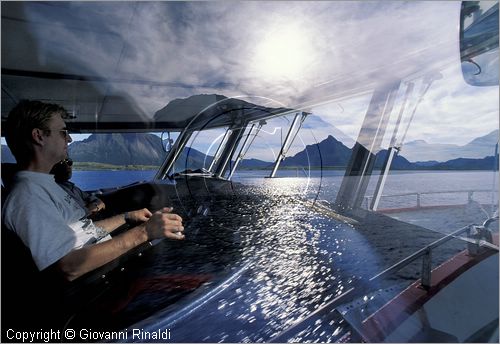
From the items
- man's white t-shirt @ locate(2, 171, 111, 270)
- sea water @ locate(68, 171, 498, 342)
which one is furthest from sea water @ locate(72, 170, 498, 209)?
man's white t-shirt @ locate(2, 171, 111, 270)

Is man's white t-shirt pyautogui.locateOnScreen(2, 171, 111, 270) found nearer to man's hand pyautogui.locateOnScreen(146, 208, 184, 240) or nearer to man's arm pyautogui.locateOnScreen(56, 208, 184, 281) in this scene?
man's arm pyautogui.locateOnScreen(56, 208, 184, 281)

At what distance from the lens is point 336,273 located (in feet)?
3.46

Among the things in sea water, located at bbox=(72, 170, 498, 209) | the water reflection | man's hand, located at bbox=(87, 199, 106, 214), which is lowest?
the water reflection

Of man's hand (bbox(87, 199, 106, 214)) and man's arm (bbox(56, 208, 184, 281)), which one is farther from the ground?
man's hand (bbox(87, 199, 106, 214))

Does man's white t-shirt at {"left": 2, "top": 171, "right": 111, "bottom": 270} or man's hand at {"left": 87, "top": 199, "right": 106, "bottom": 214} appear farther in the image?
man's hand at {"left": 87, "top": 199, "right": 106, "bottom": 214}

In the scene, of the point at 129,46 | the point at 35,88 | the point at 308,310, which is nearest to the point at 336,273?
the point at 308,310

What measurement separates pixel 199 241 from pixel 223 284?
186mm

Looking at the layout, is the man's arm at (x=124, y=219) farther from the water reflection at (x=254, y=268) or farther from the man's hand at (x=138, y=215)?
the water reflection at (x=254, y=268)

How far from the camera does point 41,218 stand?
0.86 metres

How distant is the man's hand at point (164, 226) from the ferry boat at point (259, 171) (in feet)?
0.15

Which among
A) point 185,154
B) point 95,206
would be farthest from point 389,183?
point 95,206

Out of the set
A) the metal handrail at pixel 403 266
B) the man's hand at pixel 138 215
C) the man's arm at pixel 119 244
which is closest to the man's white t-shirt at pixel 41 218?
the man's arm at pixel 119 244

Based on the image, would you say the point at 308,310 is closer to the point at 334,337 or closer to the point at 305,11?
the point at 334,337

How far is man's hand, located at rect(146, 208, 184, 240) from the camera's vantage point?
1.02m
